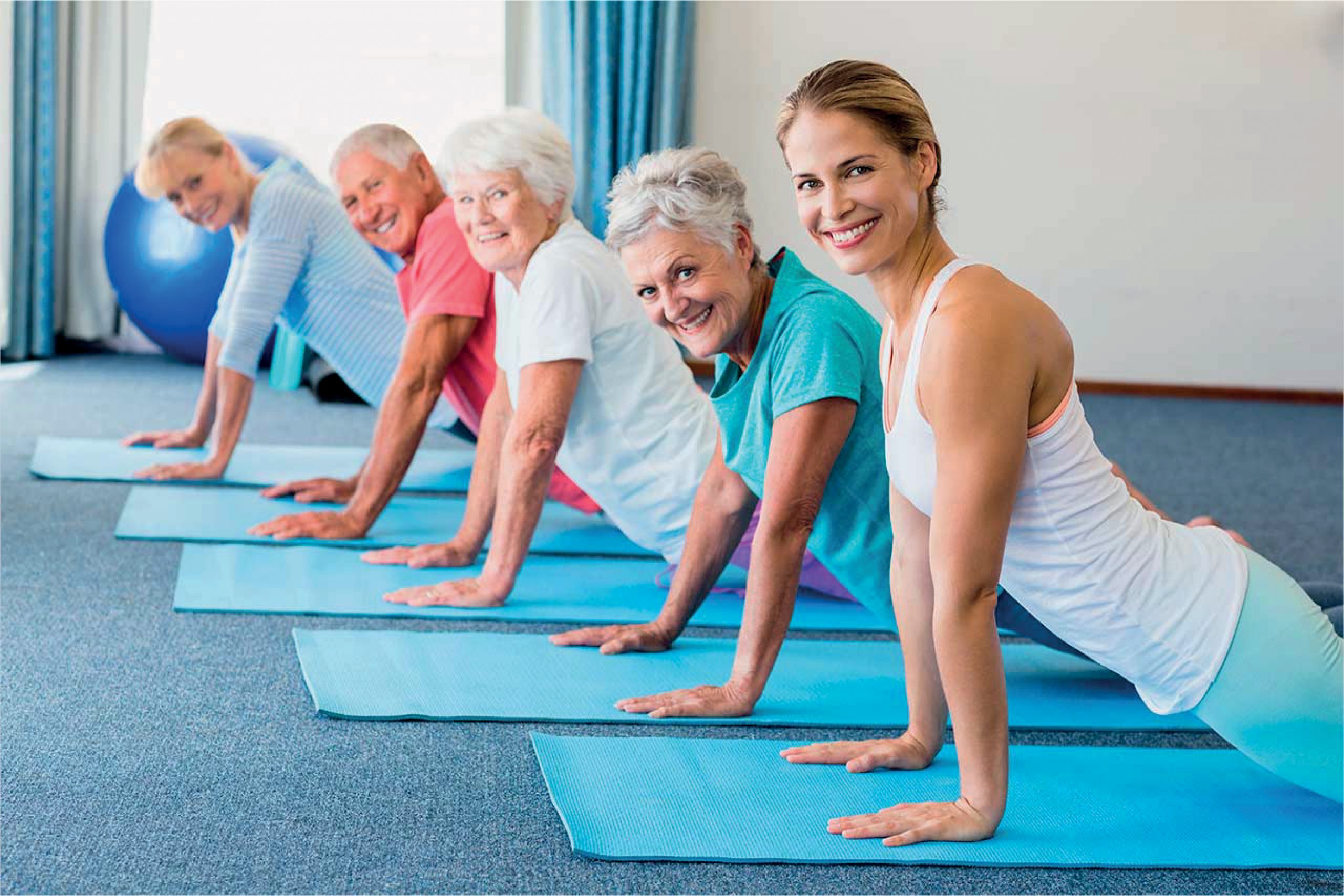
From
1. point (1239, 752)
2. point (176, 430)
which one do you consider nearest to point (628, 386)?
point (1239, 752)

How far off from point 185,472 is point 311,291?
59 cm

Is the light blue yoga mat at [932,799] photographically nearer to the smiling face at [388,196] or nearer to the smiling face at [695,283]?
the smiling face at [695,283]

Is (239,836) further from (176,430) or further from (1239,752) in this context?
(176,430)

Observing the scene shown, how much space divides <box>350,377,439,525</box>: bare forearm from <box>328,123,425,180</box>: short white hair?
51 centimetres

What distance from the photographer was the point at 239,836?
1639 mm

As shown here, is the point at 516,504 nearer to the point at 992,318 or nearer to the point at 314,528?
the point at 314,528

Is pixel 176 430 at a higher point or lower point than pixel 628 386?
lower

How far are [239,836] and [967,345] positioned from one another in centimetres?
101

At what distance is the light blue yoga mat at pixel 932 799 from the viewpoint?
5.47 ft

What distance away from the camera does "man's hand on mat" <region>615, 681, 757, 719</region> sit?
6.88 ft

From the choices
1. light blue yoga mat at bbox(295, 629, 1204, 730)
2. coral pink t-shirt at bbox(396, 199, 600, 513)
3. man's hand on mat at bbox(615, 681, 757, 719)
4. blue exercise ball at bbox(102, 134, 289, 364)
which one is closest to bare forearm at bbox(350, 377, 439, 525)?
coral pink t-shirt at bbox(396, 199, 600, 513)

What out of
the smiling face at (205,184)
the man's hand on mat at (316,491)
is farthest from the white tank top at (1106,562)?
the smiling face at (205,184)

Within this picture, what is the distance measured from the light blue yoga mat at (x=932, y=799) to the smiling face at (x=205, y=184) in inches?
82.7

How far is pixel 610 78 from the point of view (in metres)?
5.86
